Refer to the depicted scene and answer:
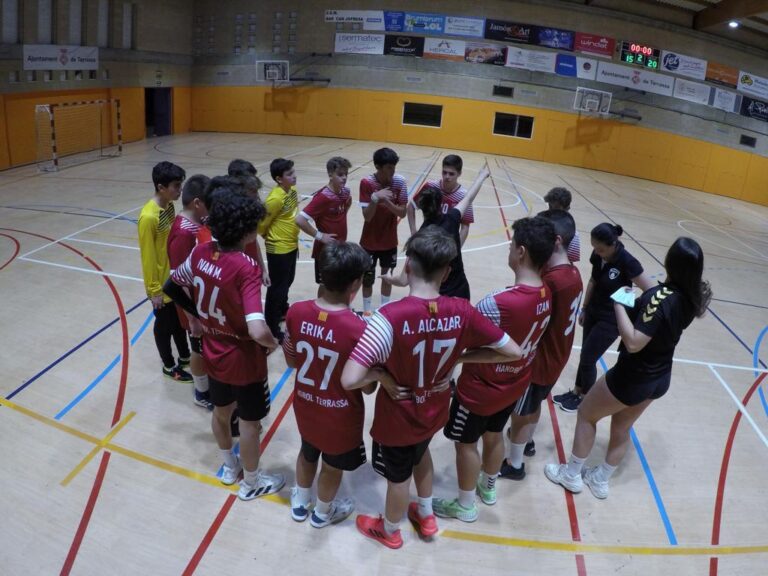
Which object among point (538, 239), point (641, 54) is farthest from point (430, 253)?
point (641, 54)

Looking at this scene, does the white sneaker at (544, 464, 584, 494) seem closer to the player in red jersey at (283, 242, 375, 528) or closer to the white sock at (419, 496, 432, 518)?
the white sock at (419, 496, 432, 518)

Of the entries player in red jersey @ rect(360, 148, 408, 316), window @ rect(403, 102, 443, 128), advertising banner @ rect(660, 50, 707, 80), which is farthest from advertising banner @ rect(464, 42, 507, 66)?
player in red jersey @ rect(360, 148, 408, 316)

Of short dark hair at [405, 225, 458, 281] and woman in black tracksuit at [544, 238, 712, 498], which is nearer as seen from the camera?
short dark hair at [405, 225, 458, 281]

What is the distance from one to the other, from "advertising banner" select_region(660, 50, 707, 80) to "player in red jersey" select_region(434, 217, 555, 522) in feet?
70.7

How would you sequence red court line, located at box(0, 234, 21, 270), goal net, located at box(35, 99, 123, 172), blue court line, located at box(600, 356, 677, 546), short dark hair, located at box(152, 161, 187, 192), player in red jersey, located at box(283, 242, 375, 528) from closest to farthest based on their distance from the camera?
player in red jersey, located at box(283, 242, 375, 528) < blue court line, located at box(600, 356, 677, 546) < short dark hair, located at box(152, 161, 187, 192) < red court line, located at box(0, 234, 21, 270) < goal net, located at box(35, 99, 123, 172)

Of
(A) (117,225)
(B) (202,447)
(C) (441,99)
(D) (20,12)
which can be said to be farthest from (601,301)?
(C) (441,99)

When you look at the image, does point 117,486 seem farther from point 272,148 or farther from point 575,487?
point 272,148

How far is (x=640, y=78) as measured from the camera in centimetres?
2011

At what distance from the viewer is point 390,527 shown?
3008mm

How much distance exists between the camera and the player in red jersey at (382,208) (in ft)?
16.9

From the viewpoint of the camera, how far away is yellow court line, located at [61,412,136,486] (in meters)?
3.47

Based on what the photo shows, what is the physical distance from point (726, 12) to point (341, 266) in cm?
2133

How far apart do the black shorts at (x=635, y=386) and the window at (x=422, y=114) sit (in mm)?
20021

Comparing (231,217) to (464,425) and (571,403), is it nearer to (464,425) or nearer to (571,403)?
(464,425)
